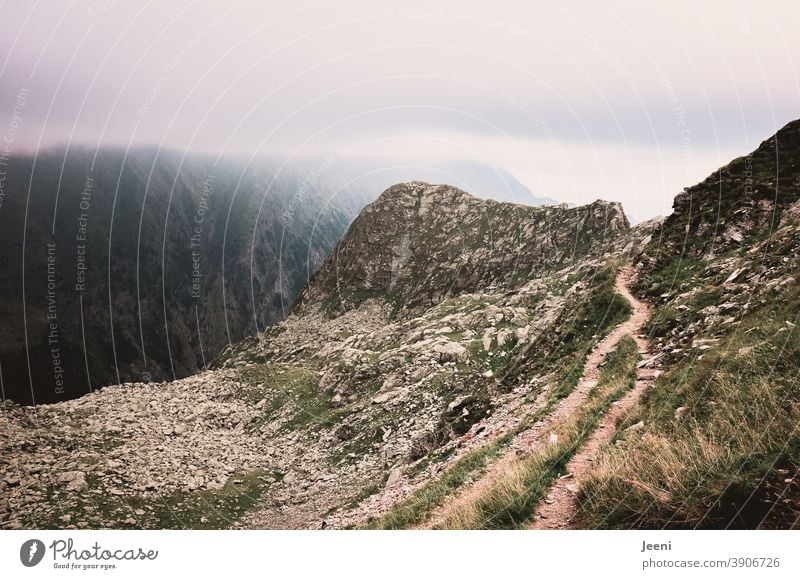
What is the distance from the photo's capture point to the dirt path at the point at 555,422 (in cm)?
1086

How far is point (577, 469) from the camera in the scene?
9875mm

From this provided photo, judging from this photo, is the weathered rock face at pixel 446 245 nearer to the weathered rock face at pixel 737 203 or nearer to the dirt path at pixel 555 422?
the weathered rock face at pixel 737 203

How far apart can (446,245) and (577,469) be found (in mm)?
77781

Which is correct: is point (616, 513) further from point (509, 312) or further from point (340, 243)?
point (340, 243)

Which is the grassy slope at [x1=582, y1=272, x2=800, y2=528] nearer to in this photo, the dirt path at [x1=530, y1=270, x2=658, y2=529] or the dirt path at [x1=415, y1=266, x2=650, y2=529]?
the dirt path at [x1=530, y1=270, x2=658, y2=529]

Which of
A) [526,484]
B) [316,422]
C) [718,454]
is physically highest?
[718,454]

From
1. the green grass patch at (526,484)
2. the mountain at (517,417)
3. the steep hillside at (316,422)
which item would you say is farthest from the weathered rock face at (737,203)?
the green grass patch at (526,484)

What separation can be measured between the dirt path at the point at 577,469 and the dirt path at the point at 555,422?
0.14 feet

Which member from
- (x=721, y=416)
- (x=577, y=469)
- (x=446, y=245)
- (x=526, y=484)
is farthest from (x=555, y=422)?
(x=446, y=245)

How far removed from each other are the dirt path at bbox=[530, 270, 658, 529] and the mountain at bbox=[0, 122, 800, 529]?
5 centimetres
